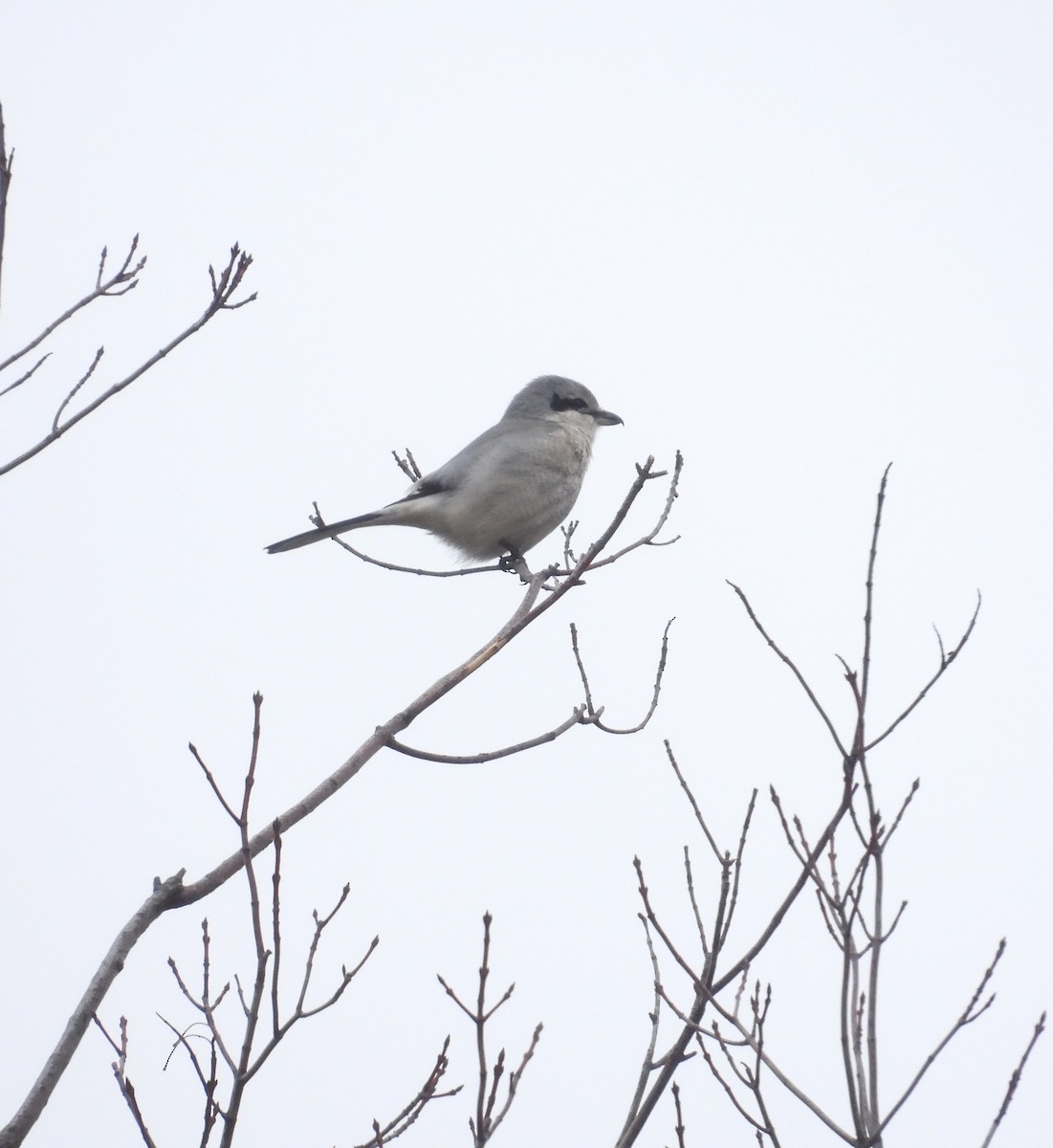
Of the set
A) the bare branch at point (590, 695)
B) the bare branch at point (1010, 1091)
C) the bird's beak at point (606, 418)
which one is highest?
the bird's beak at point (606, 418)

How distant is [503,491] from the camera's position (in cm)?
524

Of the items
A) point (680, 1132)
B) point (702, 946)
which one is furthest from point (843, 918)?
point (680, 1132)

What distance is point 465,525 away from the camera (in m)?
5.23

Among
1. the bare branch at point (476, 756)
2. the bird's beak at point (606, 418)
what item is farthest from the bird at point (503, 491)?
the bare branch at point (476, 756)

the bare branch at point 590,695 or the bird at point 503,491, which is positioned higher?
the bird at point 503,491

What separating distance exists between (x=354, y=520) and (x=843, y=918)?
303cm

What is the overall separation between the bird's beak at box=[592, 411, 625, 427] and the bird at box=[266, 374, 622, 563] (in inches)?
8.1

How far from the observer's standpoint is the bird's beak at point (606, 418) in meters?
5.93

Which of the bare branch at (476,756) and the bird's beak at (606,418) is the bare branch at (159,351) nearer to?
the bare branch at (476,756)

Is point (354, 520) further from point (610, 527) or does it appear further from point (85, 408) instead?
point (85, 408)

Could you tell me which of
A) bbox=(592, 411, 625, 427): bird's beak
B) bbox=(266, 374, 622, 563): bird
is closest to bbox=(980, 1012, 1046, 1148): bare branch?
bbox=(266, 374, 622, 563): bird

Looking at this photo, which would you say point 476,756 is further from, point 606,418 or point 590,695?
point 606,418

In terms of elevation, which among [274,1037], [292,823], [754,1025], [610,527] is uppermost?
[610,527]

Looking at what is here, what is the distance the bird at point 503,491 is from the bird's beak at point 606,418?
8.1 inches
